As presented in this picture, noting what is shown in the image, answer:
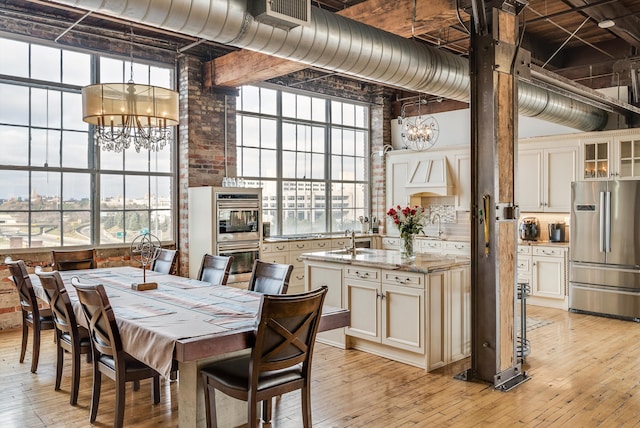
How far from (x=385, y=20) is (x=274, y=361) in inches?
133

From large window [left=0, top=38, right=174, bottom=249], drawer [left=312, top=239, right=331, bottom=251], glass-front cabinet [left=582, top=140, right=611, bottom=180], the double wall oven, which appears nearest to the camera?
large window [left=0, top=38, right=174, bottom=249]

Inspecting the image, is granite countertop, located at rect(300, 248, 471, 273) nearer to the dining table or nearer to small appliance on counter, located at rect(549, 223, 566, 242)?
the dining table

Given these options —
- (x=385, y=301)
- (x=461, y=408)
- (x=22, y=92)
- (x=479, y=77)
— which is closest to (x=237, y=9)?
(x=479, y=77)

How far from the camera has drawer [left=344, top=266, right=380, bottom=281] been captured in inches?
190

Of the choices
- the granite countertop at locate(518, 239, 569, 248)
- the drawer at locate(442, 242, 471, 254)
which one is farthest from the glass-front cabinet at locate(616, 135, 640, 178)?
the drawer at locate(442, 242, 471, 254)

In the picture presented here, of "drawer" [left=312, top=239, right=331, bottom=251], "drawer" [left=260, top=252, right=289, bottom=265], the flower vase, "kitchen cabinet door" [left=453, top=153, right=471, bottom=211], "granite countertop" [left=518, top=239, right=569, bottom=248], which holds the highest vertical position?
"kitchen cabinet door" [left=453, top=153, right=471, bottom=211]

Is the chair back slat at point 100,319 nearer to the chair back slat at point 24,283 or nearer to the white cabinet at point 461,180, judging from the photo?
the chair back slat at point 24,283

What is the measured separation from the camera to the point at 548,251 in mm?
7258

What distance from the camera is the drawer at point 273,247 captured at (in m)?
7.27

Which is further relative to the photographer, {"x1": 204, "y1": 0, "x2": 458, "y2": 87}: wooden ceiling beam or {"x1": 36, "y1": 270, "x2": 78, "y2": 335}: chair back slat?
{"x1": 204, "y1": 0, "x2": 458, "y2": 87}: wooden ceiling beam

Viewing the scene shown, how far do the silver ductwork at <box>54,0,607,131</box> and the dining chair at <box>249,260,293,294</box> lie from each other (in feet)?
5.66

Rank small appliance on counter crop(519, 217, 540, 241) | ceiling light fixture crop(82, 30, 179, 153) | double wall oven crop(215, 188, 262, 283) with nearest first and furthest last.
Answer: ceiling light fixture crop(82, 30, 179, 153) < double wall oven crop(215, 188, 262, 283) < small appliance on counter crop(519, 217, 540, 241)

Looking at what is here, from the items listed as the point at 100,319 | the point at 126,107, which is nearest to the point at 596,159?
the point at 126,107

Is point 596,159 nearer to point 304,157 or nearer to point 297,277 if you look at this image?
point 304,157
